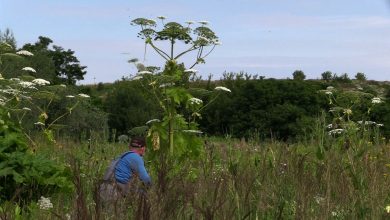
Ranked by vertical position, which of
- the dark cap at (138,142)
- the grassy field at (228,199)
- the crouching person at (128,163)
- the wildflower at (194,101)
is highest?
the wildflower at (194,101)

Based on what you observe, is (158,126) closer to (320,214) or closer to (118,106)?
(320,214)

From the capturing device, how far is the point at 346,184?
393 centimetres

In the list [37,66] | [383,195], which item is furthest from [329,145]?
[37,66]

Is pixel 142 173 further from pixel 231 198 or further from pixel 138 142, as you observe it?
pixel 231 198

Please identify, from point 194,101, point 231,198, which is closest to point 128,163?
point 194,101

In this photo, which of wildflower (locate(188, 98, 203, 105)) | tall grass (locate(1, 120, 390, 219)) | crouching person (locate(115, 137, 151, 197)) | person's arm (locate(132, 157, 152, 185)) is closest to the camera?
tall grass (locate(1, 120, 390, 219))

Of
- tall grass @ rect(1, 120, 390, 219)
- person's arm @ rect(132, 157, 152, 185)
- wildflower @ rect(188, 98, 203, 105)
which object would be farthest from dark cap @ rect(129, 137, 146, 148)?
tall grass @ rect(1, 120, 390, 219)

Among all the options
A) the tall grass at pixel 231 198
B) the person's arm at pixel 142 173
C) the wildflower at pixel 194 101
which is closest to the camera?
the tall grass at pixel 231 198

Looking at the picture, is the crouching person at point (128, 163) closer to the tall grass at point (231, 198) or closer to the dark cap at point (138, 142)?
the dark cap at point (138, 142)

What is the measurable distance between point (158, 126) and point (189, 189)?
5.51 meters

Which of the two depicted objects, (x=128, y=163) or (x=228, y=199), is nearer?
(x=228, y=199)

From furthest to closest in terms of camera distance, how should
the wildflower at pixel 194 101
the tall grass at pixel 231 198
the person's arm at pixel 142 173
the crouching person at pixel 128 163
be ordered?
the wildflower at pixel 194 101 < the crouching person at pixel 128 163 < the person's arm at pixel 142 173 < the tall grass at pixel 231 198

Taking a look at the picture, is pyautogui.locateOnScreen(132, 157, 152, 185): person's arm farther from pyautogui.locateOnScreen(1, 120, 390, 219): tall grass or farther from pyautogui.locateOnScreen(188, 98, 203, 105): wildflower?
pyautogui.locateOnScreen(188, 98, 203, 105): wildflower

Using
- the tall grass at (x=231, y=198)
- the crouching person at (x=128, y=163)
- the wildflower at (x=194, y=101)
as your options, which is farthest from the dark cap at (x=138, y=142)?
the tall grass at (x=231, y=198)
